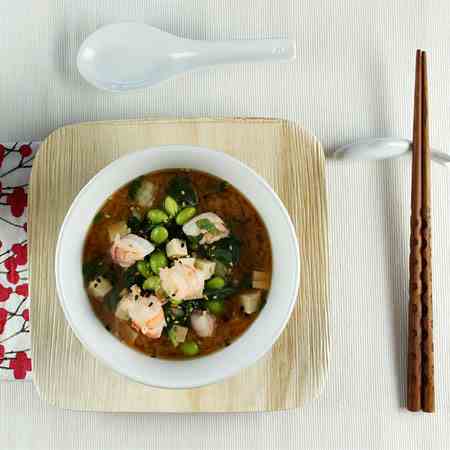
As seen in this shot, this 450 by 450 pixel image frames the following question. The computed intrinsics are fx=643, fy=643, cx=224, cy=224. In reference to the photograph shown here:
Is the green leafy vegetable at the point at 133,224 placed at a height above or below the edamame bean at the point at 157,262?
above

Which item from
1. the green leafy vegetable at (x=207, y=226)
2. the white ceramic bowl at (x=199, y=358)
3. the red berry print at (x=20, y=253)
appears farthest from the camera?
the red berry print at (x=20, y=253)

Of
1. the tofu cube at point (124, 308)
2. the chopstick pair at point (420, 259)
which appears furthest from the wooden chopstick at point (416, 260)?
the tofu cube at point (124, 308)

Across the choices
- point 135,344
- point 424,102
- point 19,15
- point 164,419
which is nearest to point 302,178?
point 424,102

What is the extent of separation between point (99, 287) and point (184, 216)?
224 millimetres

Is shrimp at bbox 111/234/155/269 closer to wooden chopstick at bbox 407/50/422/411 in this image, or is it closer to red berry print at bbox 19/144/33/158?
red berry print at bbox 19/144/33/158

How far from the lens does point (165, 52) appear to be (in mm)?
1504

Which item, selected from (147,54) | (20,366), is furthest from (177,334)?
(147,54)

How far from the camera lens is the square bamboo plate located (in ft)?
4.54

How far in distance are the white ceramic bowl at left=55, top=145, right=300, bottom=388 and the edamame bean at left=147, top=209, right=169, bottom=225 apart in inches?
3.4

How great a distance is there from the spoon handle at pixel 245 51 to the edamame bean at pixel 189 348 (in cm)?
65

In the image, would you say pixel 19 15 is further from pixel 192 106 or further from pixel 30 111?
pixel 192 106

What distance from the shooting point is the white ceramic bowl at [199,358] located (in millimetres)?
1188

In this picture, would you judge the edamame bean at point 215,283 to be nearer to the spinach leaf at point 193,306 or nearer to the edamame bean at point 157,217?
the spinach leaf at point 193,306

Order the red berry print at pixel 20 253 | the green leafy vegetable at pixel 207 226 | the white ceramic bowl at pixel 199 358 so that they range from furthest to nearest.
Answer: the red berry print at pixel 20 253 < the green leafy vegetable at pixel 207 226 < the white ceramic bowl at pixel 199 358
